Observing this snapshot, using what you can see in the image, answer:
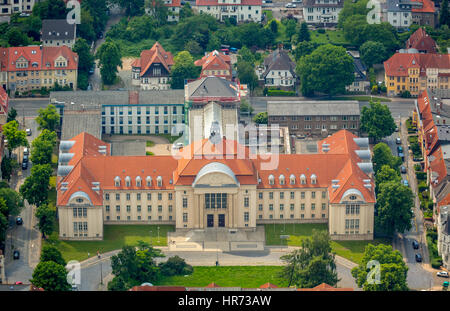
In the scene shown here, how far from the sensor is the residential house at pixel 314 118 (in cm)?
18838

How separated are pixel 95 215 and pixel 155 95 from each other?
173ft

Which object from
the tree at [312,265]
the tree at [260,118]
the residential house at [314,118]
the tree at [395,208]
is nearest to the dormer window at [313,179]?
the tree at [395,208]

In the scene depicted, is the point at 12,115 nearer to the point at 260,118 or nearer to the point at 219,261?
the point at 260,118

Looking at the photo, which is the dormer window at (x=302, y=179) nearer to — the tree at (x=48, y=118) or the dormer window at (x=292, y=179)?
the dormer window at (x=292, y=179)

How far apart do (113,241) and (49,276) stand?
28230mm

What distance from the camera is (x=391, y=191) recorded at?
14712 cm

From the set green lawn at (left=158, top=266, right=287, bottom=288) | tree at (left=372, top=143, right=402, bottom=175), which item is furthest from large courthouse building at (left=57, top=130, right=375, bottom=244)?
green lawn at (left=158, top=266, right=287, bottom=288)

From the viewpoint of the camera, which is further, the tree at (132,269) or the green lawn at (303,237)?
the green lawn at (303,237)

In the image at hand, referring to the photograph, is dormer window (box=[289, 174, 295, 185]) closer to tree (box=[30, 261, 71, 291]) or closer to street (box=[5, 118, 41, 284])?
street (box=[5, 118, 41, 284])

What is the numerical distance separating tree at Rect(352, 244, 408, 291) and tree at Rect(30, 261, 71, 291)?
43.5 metres

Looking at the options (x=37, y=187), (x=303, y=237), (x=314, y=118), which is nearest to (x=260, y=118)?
(x=314, y=118)

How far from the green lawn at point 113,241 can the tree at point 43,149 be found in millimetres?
22679
